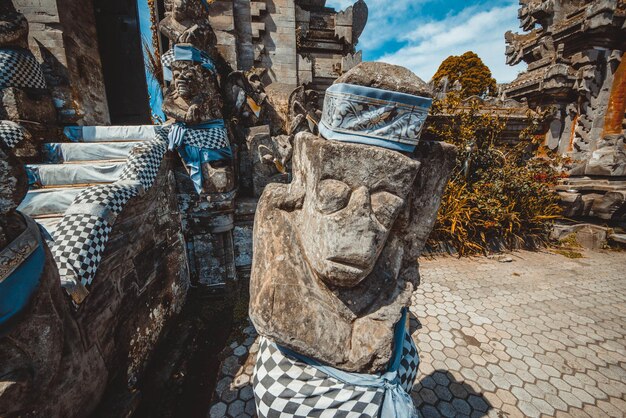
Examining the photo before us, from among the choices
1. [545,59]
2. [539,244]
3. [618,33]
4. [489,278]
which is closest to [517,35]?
[545,59]

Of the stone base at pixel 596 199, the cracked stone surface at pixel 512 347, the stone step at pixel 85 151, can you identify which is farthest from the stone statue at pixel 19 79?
the stone base at pixel 596 199

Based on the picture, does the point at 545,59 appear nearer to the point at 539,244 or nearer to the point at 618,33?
the point at 618,33

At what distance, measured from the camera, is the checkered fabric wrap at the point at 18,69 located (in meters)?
3.38

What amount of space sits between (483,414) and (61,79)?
787 centimetres

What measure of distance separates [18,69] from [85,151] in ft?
4.74

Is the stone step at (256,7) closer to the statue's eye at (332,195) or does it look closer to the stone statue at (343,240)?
the stone statue at (343,240)

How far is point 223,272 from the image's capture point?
3441 millimetres

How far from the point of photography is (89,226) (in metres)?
1.90

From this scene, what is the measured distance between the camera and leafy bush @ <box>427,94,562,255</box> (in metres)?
5.06

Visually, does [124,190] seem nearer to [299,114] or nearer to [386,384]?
[386,384]

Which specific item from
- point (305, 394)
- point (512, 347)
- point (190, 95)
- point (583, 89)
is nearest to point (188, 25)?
point (190, 95)

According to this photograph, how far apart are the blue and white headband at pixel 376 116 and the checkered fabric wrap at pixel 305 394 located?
1.07 meters

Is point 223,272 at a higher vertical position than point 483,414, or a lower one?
higher

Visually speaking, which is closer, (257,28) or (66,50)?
(66,50)
